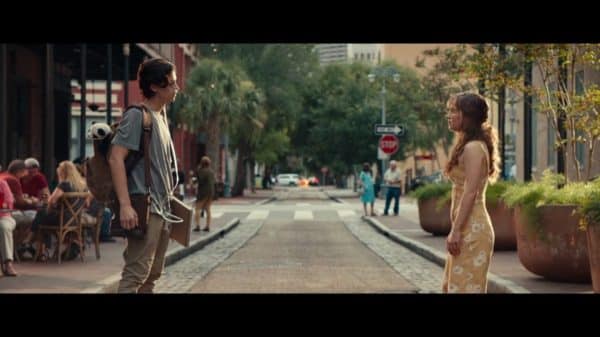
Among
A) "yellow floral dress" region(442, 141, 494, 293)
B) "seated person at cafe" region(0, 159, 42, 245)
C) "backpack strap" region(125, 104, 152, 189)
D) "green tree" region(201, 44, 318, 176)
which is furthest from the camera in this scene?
"green tree" region(201, 44, 318, 176)

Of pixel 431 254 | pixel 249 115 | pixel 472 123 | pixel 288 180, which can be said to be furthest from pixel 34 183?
pixel 288 180

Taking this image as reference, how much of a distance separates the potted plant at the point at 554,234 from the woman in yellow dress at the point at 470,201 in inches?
182

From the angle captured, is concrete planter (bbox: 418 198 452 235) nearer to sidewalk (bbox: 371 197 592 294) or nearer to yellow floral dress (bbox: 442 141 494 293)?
sidewalk (bbox: 371 197 592 294)

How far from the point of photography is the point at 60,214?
14.9 metres

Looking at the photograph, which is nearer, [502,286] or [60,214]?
[502,286]

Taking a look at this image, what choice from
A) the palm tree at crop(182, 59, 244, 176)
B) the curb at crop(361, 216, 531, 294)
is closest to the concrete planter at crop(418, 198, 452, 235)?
the curb at crop(361, 216, 531, 294)

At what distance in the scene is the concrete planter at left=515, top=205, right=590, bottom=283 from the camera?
11.4m

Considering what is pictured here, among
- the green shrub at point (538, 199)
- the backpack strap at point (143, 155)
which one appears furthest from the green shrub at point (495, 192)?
the backpack strap at point (143, 155)

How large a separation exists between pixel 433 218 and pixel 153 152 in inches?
611

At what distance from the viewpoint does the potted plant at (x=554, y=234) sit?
37.3 feet

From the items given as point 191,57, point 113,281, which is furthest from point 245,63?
point 113,281
